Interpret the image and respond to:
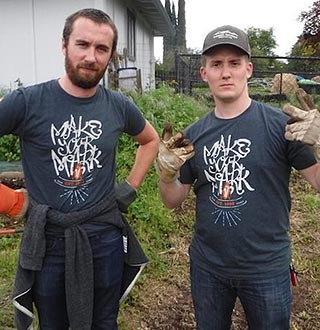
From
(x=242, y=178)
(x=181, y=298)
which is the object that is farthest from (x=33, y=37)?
(x=242, y=178)

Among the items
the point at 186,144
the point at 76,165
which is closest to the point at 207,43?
the point at 186,144

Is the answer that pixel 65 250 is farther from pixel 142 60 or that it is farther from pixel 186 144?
pixel 142 60

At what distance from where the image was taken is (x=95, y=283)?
213 cm

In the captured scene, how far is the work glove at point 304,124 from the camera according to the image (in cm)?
160

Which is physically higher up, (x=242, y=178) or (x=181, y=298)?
(x=242, y=178)

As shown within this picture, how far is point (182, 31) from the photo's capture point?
110ft

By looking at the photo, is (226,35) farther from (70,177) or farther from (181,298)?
(181,298)

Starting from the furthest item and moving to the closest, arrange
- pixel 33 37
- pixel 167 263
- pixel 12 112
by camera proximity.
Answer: pixel 33 37, pixel 167 263, pixel 12 112

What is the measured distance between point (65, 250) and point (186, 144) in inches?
27.1

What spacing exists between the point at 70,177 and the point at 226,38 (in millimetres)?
825

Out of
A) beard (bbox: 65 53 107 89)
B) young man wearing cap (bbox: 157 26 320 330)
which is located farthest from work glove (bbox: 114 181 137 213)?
beard (bbox: 65 53 107 89)

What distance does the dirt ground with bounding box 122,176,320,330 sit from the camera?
2951mm

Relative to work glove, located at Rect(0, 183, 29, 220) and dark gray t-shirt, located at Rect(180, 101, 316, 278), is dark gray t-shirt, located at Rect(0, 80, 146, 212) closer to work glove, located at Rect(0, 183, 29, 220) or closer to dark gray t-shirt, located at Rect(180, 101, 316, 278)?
work glove, located at Rect(0, 183, 29, 220)

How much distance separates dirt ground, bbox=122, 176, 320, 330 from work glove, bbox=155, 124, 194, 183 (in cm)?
143
